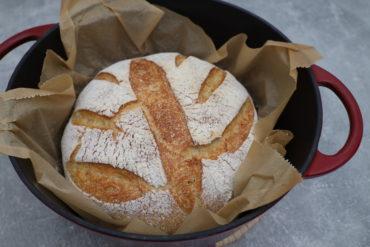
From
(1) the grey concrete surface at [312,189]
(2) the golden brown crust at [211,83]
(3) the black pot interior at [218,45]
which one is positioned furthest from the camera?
(1) the grey concrete surface at [312,189]

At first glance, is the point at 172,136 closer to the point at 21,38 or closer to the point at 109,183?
the point at 109,183

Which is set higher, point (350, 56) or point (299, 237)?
point (350, 56)

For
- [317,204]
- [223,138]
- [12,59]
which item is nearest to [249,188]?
[223,138]

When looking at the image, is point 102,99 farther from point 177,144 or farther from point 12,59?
point 12,59

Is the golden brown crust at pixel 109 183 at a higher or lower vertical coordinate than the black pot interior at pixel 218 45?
lower

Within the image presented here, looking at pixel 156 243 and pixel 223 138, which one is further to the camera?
pixel 223 138

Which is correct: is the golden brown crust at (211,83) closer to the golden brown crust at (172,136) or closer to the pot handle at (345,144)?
the golden brown crust at (172,136)

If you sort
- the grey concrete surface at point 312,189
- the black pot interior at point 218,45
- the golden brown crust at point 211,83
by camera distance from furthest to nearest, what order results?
the grey concrete surface at point 312,189 → the golden brown crust at point 211,83 → the black pot interior at point 218,45

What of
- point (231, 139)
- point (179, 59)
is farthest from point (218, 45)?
point (231, 139)

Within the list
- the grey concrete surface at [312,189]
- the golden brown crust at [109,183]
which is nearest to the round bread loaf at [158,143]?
the golden brown crust at [109,183]
